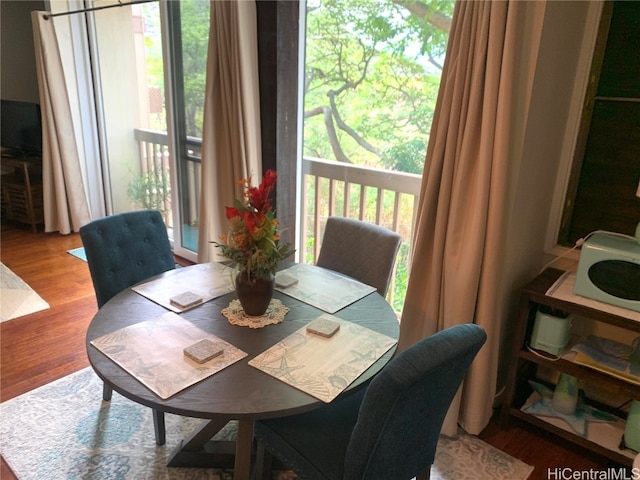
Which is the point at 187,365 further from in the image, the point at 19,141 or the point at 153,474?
the point at 19,141

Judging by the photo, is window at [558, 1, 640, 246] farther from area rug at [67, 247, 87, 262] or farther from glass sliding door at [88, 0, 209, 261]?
area rug at [67, 247, 87, 262]

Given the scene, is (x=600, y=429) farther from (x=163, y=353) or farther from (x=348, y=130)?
(x=348, y=130)

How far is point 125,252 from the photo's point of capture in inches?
81.8

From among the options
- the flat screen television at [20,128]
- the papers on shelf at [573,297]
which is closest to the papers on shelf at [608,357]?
the papers on shelf at [573,297]

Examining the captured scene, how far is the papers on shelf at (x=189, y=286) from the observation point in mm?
1774

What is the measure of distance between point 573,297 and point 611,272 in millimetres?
170

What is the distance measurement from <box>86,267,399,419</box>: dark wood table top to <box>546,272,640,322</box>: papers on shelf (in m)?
0.74

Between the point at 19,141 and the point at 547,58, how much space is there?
4898 millimetres

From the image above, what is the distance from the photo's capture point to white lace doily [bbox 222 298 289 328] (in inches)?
63.6

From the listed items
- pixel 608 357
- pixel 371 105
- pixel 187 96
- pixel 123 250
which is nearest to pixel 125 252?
pixel 123 250

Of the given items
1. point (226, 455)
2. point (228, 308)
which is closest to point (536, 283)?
point (228, 308)

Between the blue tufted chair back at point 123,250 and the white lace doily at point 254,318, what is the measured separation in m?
0.64

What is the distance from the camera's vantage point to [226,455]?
182cm

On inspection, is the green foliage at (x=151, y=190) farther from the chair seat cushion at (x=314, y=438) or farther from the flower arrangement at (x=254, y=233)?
the chair seat cushion at (x=314, y=438)
